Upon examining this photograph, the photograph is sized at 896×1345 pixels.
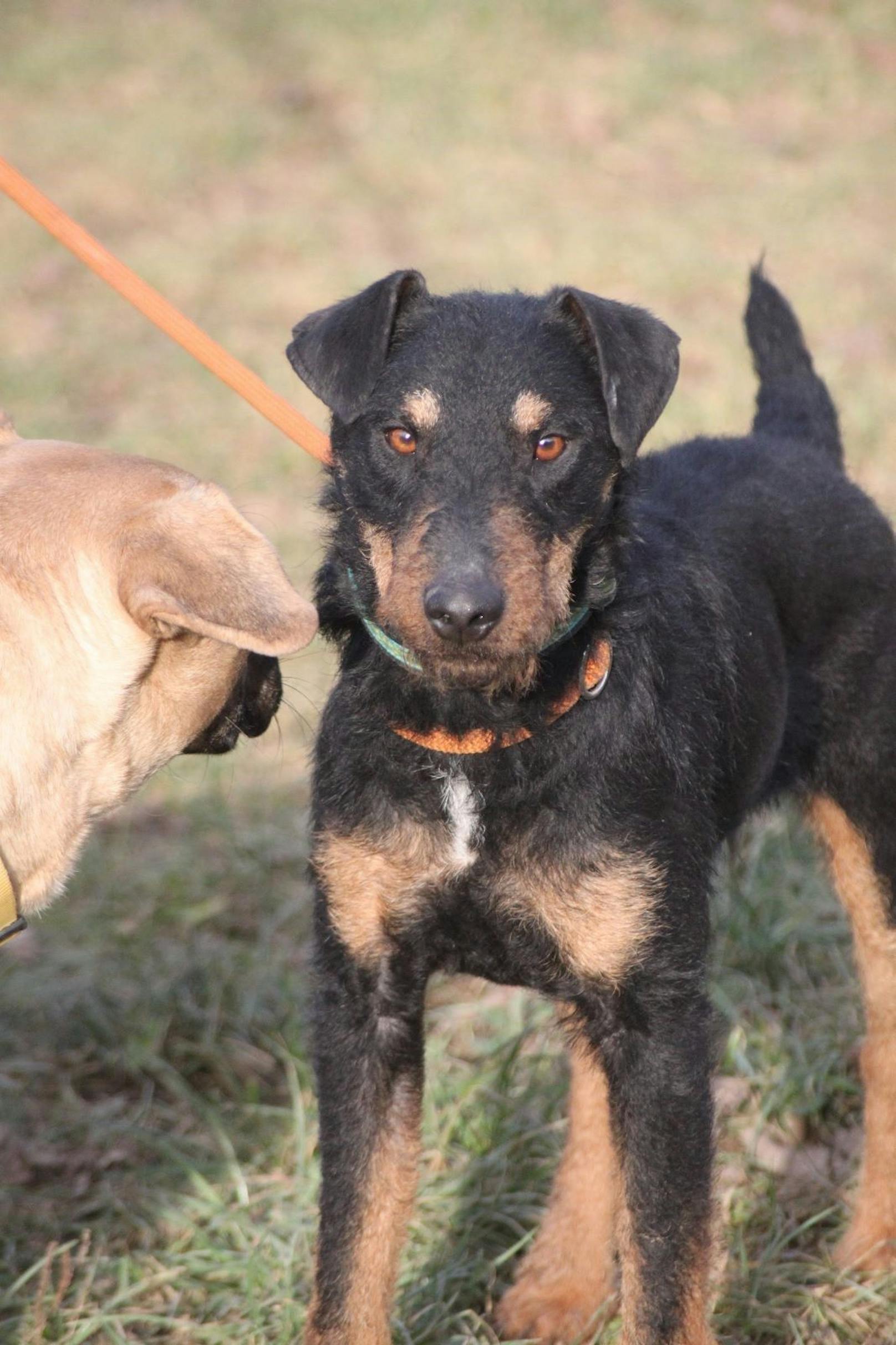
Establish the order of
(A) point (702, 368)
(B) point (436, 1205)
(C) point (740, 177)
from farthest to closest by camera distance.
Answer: (C) point (740, 177) < (A) point (702, 368) < (B) point (436, 1205)

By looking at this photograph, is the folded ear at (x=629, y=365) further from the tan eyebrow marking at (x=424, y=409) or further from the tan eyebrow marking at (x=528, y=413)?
the tan eyebrow marking at (x=424, y=409)

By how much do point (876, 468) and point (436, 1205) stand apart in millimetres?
6057

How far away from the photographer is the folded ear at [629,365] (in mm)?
3133

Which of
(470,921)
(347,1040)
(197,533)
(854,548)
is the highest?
(197,533)

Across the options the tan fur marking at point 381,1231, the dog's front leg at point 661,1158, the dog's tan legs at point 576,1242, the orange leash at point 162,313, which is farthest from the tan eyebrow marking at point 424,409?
the dog's tan legs at point 576,1242

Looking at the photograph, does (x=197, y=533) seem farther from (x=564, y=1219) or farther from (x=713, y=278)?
(x=713, y=278)

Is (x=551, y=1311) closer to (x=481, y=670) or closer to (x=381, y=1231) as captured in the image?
(x=381, y=1231)

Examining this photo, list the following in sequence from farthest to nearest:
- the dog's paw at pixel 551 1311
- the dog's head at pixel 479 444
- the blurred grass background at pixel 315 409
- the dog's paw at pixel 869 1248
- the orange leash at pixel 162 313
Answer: the blurred grass background at pixel 315 409
the dog's paw at pixel 869 1248
the dog's paw at pixel 551 1311
the orange leash at pixel 162 313
the dog's head at pixel 479 444

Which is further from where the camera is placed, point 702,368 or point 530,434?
point 702,368

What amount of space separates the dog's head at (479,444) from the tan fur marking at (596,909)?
0.44 m

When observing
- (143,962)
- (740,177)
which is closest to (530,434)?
(143,962)

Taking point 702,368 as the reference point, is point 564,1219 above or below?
above

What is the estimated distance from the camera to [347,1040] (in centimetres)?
328

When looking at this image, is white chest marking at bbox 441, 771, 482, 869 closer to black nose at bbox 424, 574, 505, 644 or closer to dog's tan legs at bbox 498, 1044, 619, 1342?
black nose at bbox 424, 574, 505, 644
